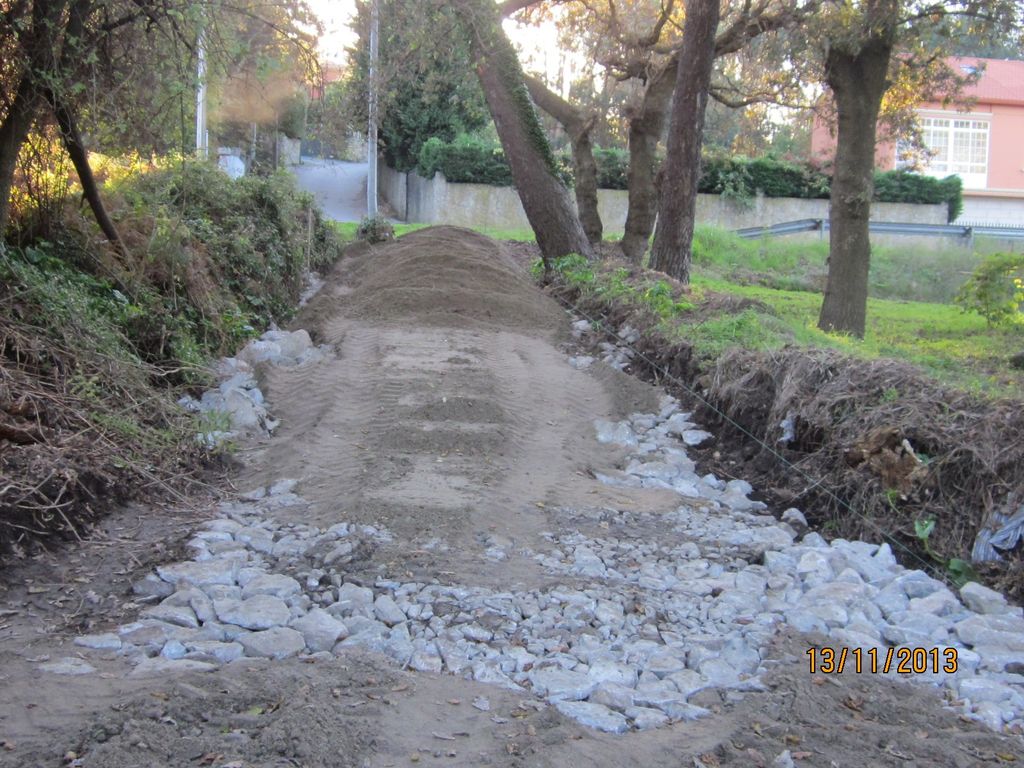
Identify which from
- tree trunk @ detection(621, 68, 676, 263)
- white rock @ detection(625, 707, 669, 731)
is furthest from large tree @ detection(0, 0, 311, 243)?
tree trunk @ detection(621, 68, 676, 263)

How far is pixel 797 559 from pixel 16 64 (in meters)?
6.49

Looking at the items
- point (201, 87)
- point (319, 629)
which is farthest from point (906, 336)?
point (319, 629)

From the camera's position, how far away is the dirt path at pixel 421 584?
360 centimetres

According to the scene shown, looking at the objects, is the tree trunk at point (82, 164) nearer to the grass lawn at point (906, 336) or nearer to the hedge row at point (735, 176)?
the grass lawn at point (906, 336)

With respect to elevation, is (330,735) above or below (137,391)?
below

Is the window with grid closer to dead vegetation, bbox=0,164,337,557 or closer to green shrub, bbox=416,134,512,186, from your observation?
green shrub, bbox=416,134,512,186

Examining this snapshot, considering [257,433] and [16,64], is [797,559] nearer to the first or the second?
[257,433]

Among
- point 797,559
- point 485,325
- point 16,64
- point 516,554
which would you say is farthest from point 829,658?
point 485,325

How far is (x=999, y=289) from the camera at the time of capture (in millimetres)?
14148

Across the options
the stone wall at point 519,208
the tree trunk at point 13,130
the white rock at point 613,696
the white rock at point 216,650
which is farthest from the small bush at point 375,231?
the white rock at point 613,696

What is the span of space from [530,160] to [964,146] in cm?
2794

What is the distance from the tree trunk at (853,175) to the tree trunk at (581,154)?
5.77 meters

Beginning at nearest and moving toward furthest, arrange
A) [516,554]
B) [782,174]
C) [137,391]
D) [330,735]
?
[330,735], [516,554], [137,391], [782,174]

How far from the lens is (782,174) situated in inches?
1270
